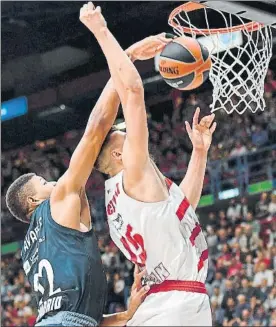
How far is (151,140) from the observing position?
1357cm

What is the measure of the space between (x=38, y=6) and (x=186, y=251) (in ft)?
27.9

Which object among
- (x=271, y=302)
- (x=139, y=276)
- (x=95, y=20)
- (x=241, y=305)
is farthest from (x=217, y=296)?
(x=95, y=20)

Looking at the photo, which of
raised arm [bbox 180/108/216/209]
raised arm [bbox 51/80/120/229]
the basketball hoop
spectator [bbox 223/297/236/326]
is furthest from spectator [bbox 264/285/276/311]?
raised arm [bbox 51/80/120/229]

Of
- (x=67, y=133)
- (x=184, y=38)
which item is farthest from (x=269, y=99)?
(x=184, y=38)

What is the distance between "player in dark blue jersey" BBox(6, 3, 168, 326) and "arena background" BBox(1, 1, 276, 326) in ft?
17.7

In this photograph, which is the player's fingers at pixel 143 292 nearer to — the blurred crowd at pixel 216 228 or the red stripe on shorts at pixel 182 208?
the red stripe on shorts at pixel 182 208

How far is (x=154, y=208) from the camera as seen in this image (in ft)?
13.4

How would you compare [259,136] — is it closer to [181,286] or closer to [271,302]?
[271,302]

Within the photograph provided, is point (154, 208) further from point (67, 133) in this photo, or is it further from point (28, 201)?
point (67, 133)

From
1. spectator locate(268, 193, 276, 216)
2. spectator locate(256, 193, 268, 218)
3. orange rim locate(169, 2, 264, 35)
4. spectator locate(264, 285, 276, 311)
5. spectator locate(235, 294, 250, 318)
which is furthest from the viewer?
spectator locate(256, 193, 268, 218)

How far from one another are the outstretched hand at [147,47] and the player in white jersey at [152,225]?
1.56ft

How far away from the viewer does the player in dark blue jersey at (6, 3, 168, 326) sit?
3990mm

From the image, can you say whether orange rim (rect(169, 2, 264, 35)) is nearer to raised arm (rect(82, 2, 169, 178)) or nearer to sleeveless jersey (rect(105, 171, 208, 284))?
raised arm (rect(82, 2, 169, 178))

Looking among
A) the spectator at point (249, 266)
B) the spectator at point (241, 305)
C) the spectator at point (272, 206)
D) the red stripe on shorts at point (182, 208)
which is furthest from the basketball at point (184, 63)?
the spectator at point (272, 206)
